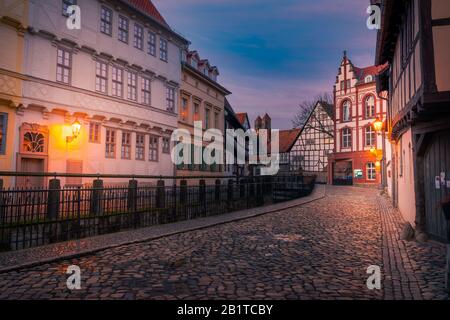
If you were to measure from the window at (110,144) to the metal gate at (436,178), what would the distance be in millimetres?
Answer: 15047

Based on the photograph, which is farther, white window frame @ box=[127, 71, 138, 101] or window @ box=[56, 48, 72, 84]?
white window frame @ box=[127, 71, 138, 101]

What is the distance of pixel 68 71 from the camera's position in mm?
16656

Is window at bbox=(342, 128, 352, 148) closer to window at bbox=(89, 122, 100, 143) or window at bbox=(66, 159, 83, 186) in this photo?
window at bbox=(89, 122, 100, 143)

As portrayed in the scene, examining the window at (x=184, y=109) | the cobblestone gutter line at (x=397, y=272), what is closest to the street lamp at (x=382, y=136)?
the cobblestone gutter line at (x=397, y=272)

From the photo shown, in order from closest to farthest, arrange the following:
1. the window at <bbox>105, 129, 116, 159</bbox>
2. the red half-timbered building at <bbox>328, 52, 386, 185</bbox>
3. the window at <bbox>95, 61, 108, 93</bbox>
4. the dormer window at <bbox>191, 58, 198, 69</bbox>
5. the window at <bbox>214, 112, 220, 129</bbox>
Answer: the window at <bbox>95, 61, 108, 93</bbox> → the window at <bbox>105, 129, 116, 159</bbox> → the dormer window at <bbox>191, 58, 198, 69</bbox> → the window at <bbox>214, 112, 220, 129</bbox> → the red half-timbered building at <bbox>328, 52, 386, 185</bbox>

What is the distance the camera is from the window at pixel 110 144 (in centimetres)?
1891

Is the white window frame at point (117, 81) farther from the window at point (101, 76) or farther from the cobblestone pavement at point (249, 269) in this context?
the cobblestone pavement at point (249, 269)

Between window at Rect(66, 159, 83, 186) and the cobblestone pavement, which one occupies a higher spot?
window at Rect(66, 159, 83, 186)

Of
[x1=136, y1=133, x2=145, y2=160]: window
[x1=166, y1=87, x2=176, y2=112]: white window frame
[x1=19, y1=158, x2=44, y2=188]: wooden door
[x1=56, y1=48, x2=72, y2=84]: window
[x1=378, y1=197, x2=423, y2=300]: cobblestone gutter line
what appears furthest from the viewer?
[x1=166, y1=87, x2=176, y2=112]: white window frame

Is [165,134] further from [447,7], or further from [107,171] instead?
[447,7]

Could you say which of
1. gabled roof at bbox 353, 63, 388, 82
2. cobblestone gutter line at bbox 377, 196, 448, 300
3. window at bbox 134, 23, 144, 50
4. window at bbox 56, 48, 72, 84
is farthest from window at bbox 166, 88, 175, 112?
gabled roof at bbox 353, 63, 388, 82

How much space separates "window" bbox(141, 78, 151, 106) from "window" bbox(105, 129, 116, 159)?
3231 millimetres

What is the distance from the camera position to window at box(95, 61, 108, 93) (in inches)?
716
